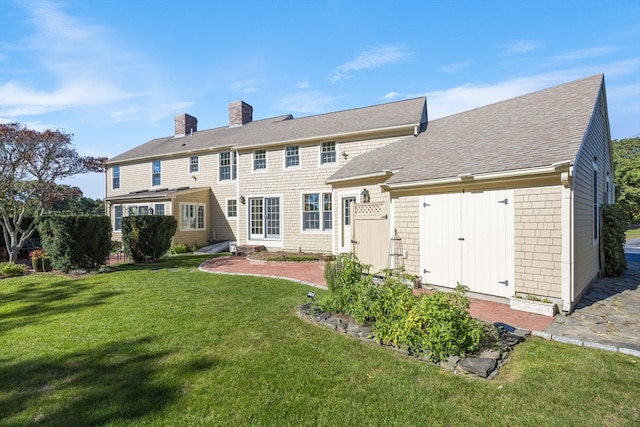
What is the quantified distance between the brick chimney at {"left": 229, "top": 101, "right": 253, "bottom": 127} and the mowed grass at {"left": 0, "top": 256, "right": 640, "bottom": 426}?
17.0m

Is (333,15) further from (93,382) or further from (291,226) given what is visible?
(93,382)

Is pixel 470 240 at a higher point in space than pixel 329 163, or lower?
lower

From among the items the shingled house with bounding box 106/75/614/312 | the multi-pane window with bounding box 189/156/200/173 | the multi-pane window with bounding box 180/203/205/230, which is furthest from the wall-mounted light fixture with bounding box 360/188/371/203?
the multi-pane window with bounding box 189/156/200/173

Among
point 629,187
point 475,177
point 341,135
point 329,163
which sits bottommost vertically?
point 475,177

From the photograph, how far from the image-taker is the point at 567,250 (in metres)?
5.66

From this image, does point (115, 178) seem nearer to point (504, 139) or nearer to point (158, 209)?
point (158, 209)

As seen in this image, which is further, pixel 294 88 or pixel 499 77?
pixel 294 88

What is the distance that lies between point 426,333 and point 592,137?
7.54 metres

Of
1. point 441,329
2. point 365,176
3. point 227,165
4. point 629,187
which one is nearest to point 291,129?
point 227,165

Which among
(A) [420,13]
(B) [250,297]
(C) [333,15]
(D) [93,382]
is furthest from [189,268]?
(A) [420,13]

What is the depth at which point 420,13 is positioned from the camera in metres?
9.65

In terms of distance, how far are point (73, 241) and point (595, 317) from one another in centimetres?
1373

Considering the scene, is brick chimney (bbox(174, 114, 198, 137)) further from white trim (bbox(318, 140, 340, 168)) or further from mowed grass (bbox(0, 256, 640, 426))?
mowed grass (bbox(0, 256, 640, 426))

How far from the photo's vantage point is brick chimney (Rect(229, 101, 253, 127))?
2060 centimetres
